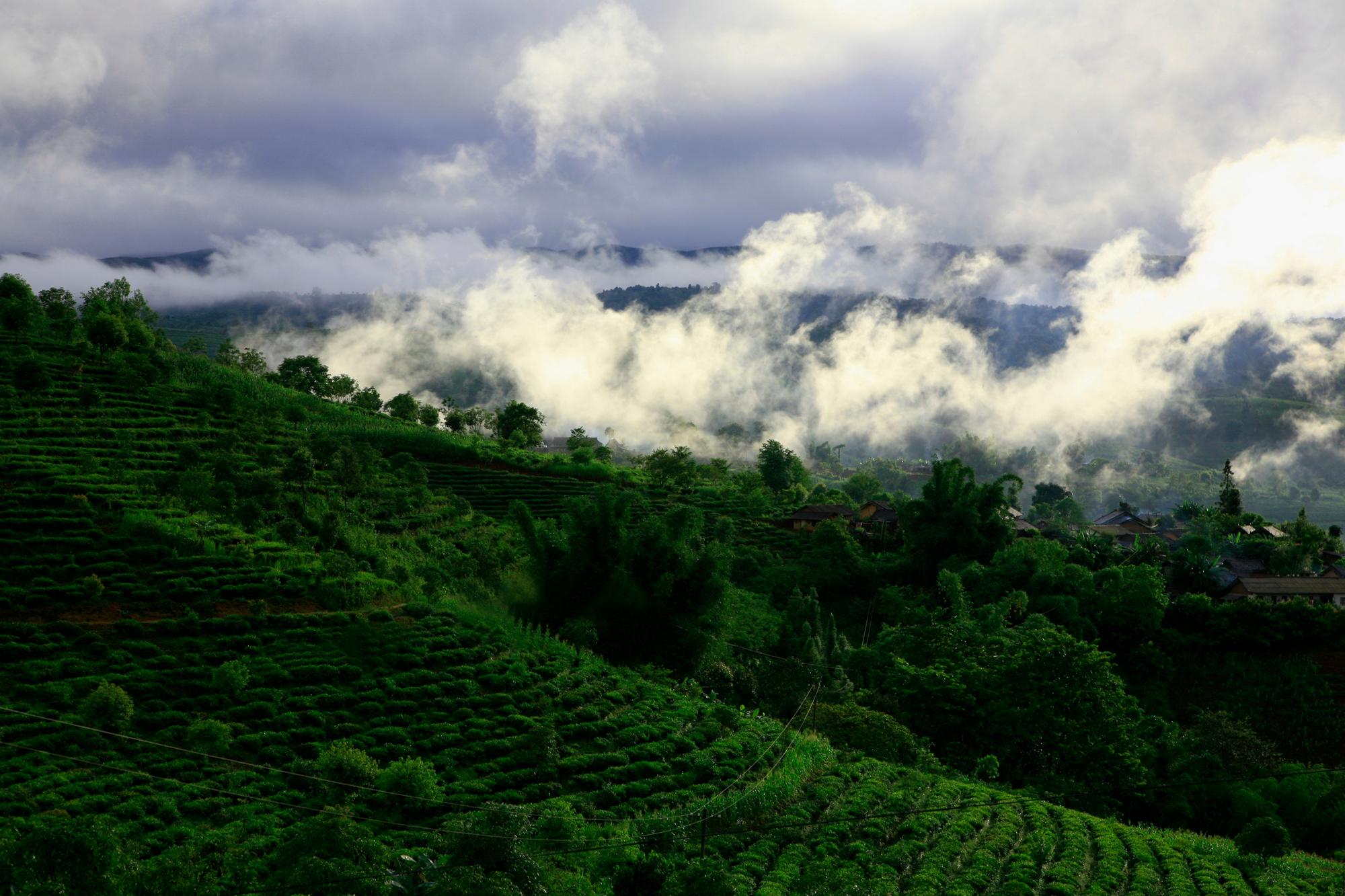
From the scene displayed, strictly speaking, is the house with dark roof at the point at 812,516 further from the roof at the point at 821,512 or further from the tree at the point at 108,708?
the tree at the point at 108,708

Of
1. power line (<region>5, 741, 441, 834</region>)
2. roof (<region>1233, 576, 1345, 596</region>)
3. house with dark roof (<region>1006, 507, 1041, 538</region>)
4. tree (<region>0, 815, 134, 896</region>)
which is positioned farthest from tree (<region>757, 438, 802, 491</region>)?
tree (<region>0, 815, 134, 896</region>)

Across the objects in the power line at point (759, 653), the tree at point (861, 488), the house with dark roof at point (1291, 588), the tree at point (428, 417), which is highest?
the tree at point (428, 417)

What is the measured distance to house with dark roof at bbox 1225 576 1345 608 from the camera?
53281 millimetres

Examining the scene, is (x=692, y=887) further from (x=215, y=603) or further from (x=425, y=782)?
(x=215, y=603)

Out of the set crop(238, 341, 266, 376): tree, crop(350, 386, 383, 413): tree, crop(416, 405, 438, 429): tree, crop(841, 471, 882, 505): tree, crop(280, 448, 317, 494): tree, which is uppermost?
crop(238, 341, 266, 376): tree

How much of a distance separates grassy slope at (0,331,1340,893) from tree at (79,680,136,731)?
48cm

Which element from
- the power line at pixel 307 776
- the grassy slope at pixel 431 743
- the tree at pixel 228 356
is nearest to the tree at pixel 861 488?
the tree at pixel 228 356

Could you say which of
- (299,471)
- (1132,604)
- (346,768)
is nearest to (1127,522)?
(1132,604)

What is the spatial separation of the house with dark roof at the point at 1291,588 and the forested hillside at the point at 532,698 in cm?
1084

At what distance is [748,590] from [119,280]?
224ft

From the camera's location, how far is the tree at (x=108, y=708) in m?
20.8

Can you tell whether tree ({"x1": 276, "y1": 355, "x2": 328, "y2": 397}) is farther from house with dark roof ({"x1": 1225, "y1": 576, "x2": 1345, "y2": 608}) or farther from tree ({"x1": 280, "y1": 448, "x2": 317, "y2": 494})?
house with dark roof ({"x1": 1225, "y1": 576, "x2": 1345, "y2": 608})

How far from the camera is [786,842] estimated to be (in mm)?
21984

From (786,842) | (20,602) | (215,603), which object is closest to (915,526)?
(786,842)
